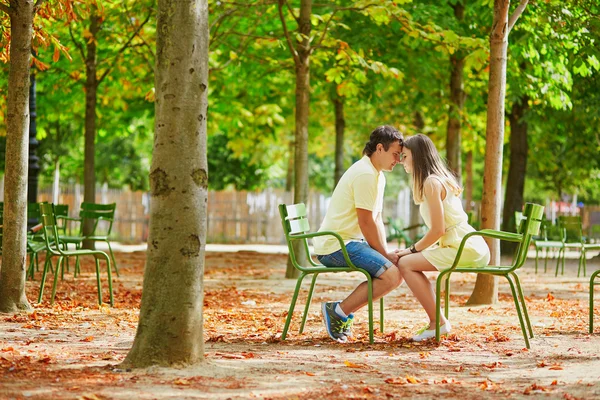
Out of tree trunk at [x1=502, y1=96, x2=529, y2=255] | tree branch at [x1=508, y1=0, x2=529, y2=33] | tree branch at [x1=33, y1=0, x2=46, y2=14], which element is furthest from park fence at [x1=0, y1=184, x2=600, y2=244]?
tree branch at [x1=33, y1=0, x2=46, y2=14]

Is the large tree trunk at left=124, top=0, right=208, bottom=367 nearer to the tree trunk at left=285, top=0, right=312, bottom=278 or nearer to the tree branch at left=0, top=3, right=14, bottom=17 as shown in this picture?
the tree branch at left=0, top=3, right=14, bottom=17

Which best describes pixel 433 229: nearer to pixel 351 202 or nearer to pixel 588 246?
pixel 351 202

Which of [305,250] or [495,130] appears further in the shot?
[495,130]

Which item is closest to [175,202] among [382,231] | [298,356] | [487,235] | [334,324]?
[298,356]

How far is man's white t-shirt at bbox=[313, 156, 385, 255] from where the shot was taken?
7.24m

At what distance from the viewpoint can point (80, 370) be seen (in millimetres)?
5641

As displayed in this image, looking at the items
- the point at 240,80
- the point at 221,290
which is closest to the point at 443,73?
the point at 240,80

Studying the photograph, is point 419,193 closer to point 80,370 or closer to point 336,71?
point 80,370

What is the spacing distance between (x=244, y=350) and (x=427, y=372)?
1.48 meters

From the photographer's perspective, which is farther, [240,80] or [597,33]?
[240,80]

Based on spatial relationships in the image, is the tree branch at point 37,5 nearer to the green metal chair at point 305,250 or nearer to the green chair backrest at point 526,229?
the green metal chair at point 305,250

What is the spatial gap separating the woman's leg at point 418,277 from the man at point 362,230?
9 cm

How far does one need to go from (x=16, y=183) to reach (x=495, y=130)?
5.13 m

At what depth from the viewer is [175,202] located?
5676 millimetres
